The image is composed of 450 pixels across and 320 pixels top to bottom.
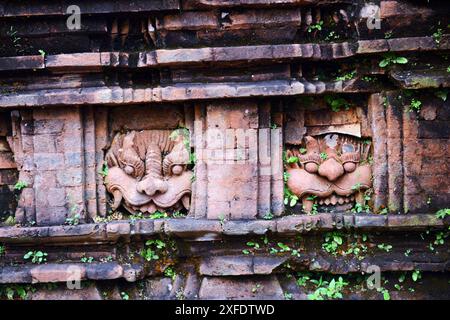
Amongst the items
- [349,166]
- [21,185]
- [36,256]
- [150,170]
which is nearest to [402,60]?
[349,166]

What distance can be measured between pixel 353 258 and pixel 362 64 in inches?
91.3

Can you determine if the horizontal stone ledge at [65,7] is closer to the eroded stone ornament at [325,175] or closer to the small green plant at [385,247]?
the eroded stone ornament at [325,175]

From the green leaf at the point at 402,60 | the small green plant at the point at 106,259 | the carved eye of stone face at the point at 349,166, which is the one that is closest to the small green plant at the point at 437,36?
the green leaf at the point at 402,60

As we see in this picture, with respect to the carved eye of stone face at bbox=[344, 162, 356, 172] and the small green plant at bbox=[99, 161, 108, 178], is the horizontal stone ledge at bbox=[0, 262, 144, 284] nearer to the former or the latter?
the small green plant at bbox=[99, 161, 108, 178]

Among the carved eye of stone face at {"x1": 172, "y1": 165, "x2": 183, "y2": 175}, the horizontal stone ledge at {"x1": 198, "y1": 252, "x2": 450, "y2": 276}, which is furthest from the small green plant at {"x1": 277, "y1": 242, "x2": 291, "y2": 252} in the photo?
the carved eye of stone face at {"x1": 172, "y1": 165, "x2": 183, "y2": 175}

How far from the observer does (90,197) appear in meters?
5.78

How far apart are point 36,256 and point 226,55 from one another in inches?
131

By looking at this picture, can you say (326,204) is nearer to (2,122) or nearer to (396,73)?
(396,73)

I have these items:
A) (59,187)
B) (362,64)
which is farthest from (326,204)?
(59,187)

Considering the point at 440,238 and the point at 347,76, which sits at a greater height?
the point at 347,76

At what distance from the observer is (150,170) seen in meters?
5.78

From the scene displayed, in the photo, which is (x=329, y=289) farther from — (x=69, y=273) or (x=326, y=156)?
(x=69, y=273)

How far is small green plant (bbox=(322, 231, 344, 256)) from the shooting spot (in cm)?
575

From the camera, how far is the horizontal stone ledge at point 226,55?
5.29 m
